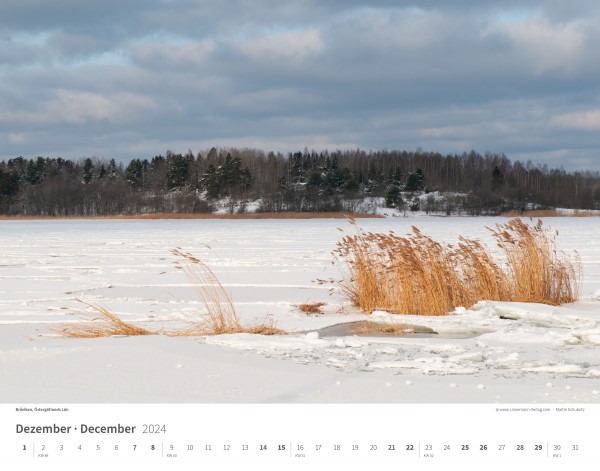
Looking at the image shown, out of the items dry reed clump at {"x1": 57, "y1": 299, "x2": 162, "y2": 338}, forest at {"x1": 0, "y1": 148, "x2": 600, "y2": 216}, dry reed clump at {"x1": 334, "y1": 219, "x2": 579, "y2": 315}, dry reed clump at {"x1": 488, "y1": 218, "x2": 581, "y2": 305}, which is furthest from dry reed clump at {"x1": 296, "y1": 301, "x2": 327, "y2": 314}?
forest at {"x1": 0, "y1": 148, "x2": 600, "y2": 216}

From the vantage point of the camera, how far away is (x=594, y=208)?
75.2 m

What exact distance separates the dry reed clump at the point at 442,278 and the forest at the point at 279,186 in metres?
56.6

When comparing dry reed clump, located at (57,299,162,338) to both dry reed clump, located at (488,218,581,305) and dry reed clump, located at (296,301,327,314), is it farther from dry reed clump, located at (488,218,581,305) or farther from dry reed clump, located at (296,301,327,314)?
dry reed clump, located at (488,218,581,305)

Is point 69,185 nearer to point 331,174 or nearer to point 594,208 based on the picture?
point 331,174

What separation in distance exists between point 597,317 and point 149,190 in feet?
257

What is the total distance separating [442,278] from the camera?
8.41m

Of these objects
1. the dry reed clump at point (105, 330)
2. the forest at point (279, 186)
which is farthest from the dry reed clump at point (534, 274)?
the forest at point (279, 186)

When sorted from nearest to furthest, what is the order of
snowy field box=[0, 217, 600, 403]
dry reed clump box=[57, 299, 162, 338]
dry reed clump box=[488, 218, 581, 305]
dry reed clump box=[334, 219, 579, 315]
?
snowy field box=[0, 217, 600, 403] < dry reed clump box=[57, 299, 162, 338] < dry reed clump box=[334, 219, 579, 315] < dry reed clump box=[488, 218, 581, 305]

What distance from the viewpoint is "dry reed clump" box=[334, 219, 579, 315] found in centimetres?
826

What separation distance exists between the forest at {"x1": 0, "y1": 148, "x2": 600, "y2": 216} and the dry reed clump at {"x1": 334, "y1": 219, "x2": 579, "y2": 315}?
5659 centimetres

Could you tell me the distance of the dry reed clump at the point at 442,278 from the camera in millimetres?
8258

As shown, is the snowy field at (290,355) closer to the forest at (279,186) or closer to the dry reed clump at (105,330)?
the dry reed clump at (105,330)

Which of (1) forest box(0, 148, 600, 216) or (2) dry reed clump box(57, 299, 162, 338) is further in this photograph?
(1) forest box(0, 148, 600, 216)

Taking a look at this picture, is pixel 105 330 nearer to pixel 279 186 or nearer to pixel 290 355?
pixel 290 355
